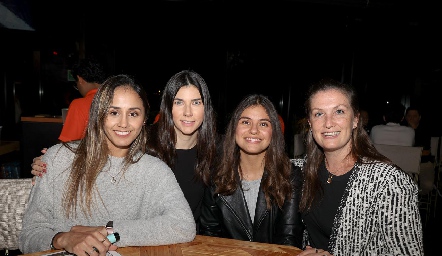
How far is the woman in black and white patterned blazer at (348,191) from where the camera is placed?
5.62 ft

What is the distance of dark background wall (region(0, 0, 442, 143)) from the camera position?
684 centimetres

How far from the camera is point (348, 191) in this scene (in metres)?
1.87

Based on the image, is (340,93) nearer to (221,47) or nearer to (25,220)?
(25,220)

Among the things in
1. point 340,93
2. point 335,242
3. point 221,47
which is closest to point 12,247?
point 335,242

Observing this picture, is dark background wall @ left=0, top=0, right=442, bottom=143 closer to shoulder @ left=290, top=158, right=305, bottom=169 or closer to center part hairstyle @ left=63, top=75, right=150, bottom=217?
shoulder @ left=290, top=158, right=305, bottom=169

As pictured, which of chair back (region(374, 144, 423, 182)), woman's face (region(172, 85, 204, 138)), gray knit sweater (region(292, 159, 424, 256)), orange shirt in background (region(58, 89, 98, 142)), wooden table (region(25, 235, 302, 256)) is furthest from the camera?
chair back (region(374, 144, 423, 182))

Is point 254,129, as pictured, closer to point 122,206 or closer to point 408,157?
point 122,206

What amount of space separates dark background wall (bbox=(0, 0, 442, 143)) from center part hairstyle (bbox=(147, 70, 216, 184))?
477 cm

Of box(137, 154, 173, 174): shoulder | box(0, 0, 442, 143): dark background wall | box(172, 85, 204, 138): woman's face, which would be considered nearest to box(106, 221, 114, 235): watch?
box(137, 154, 173, 174): shoulder

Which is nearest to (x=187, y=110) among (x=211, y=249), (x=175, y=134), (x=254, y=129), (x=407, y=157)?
(x=175, y=134)

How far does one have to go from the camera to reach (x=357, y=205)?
6.00ft

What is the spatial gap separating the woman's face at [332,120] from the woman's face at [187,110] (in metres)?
0.84

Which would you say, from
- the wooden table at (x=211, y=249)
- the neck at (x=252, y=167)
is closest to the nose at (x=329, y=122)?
the neck at (x=252, y=167)

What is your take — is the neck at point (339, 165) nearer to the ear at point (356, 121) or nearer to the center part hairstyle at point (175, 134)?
the ear at point (356, 121)
